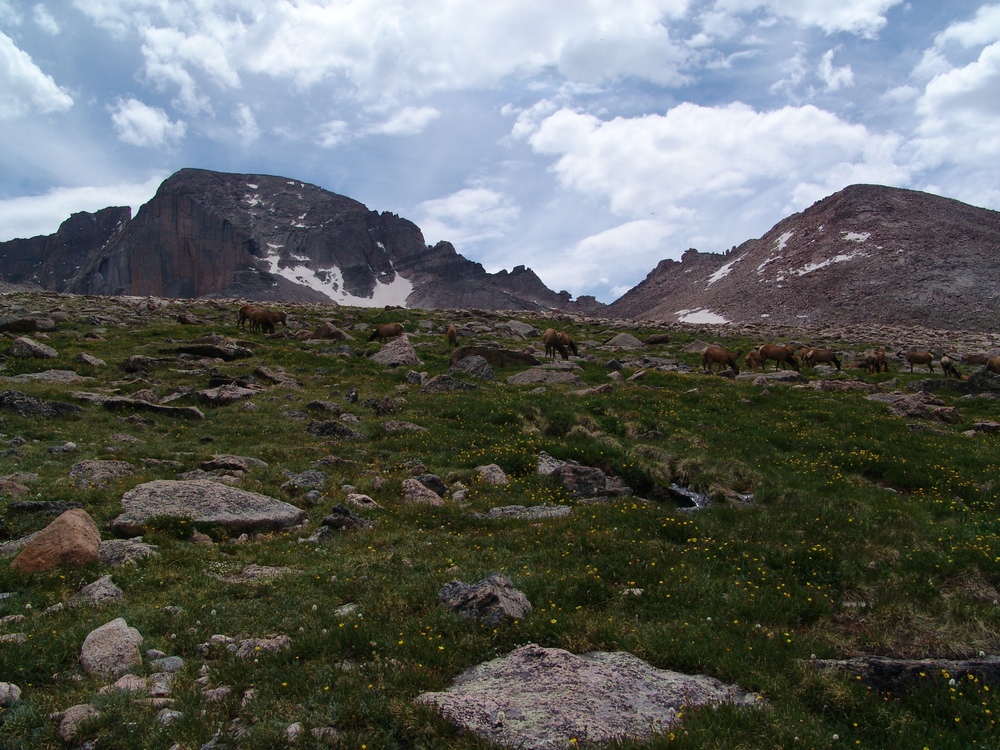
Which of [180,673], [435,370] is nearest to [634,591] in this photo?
[180,673]

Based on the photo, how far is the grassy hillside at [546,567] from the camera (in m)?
6.23

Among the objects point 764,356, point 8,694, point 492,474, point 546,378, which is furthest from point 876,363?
point 8,694

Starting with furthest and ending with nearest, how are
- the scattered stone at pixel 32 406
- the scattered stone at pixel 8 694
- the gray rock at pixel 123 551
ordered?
the scattered stone at pixel 32 406
the gray rock at pixel 123 551
the scattered stone at pixel 8 694

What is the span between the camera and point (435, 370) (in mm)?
29953

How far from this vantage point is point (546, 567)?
33.2 ft

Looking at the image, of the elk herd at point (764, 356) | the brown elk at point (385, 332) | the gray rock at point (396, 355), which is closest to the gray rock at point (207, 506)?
the gray rock at point (396, 355)

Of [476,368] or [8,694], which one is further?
[476,368]

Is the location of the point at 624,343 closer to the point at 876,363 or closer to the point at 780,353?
the point at 780,353

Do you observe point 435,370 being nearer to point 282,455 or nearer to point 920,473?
point 282,455

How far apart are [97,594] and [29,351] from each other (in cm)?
2120

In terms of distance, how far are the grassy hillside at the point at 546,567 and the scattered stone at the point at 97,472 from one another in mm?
285

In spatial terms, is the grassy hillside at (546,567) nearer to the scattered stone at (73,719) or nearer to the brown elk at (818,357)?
the scattered stone at (73,719)

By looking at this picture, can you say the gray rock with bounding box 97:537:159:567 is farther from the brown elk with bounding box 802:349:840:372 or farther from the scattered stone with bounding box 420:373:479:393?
the brown elk with bounding box 802:349:840:372

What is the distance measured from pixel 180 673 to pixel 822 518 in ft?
38.4
